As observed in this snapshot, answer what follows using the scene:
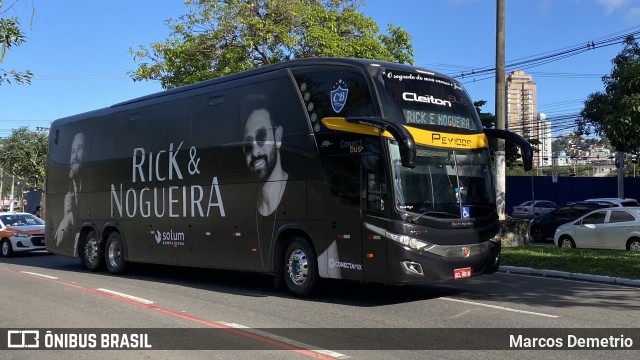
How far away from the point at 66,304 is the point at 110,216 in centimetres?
498

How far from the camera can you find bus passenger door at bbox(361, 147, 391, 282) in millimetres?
8977

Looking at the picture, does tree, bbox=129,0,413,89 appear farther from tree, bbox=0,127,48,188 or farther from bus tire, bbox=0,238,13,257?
tree, bbox=0,127,48,188

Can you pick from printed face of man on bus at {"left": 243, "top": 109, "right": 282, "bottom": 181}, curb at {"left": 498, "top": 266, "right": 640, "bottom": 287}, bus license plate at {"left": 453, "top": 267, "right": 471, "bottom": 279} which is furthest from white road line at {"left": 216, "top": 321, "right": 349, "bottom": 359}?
curb at {"left": 498, "top": 266, "right": 640, "bottom": 287}

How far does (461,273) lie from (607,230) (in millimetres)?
10790

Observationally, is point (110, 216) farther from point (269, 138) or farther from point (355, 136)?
point (355, 136)

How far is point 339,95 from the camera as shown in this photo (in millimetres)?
9750

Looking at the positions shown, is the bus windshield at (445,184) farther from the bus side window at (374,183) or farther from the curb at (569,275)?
Answer: the curb at (569,275)

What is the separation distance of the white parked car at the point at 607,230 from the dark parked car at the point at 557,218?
5188 mm

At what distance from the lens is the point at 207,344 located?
23.2 ft

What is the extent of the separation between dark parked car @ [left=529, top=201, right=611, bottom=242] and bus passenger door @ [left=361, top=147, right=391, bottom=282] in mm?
16863

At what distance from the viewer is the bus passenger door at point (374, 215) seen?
353 inches

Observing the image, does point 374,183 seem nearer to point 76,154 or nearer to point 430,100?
point 430,100

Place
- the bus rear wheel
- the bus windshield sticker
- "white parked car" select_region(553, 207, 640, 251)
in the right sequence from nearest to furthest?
the bus windshield sticker, the bus rear wheel, "white parked car" select_region(553, 207, 640, 251)

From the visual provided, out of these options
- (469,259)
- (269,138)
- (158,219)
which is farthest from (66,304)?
(469,259)
